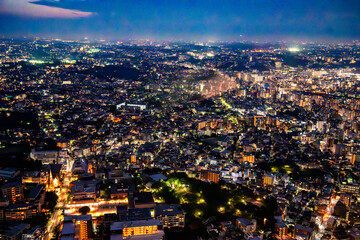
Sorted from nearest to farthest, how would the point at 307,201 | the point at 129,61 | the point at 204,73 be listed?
the point at 307,201 < the point at 204,73 < the point at 129,61

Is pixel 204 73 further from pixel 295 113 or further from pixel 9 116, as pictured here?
pixel 9 116

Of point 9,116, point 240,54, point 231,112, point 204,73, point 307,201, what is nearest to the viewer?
point 307,201

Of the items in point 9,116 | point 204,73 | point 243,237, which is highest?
point 204,73

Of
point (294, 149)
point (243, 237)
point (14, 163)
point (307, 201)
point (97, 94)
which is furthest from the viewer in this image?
point (97, 94)

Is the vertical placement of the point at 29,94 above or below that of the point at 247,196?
above

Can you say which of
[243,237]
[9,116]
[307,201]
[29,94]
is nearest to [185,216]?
[243,237]

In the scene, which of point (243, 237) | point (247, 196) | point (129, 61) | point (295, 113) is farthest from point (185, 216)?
point (129, 61)

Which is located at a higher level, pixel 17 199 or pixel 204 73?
pixel 204 73

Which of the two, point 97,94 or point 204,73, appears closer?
point 97,94

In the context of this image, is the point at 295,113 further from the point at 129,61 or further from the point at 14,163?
the point at 129,61
